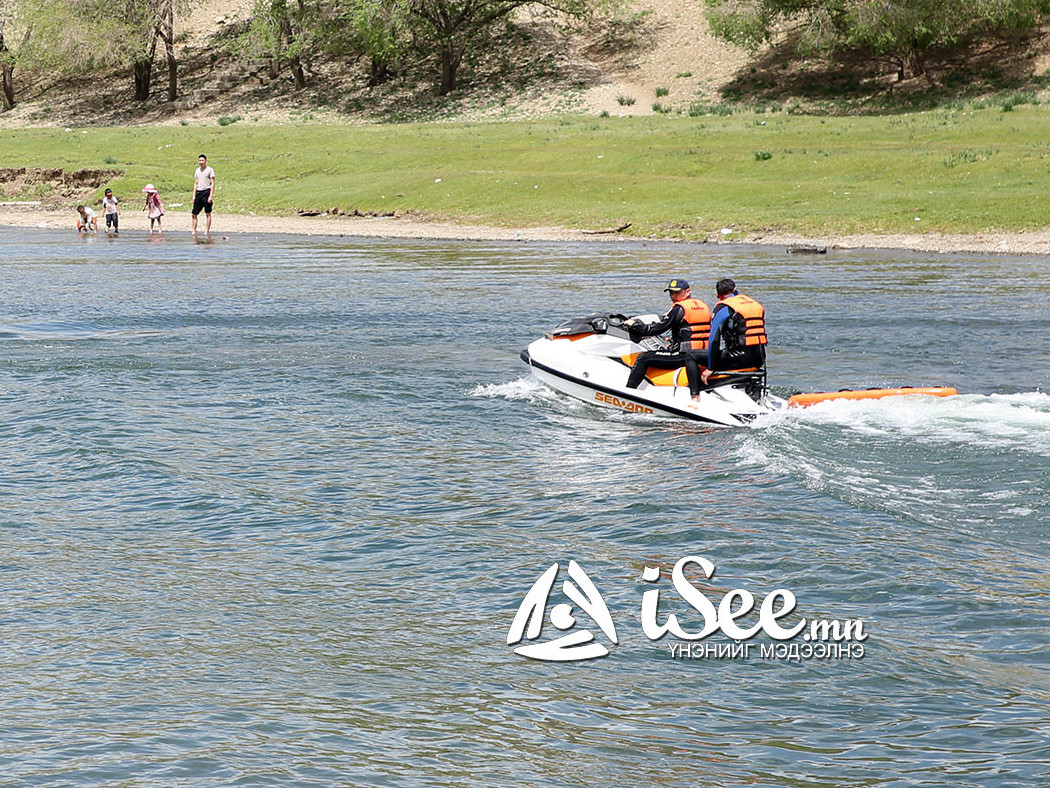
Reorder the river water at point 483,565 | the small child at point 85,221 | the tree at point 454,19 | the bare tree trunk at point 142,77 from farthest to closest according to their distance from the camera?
the bare tree trunk at point 142,77 → the tree at point 454,19 → the small child at point 85,221 → the river water at point 483,565

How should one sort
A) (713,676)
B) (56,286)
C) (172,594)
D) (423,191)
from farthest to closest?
(423,191)
(56,286)
(172,594)
(713,676)

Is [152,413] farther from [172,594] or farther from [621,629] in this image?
[621,629]

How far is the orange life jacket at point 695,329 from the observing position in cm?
1517

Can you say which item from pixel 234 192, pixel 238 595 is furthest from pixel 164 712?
pixel 234 192

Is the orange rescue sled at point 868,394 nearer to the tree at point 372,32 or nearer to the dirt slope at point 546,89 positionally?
the dirt slope at point 546,89

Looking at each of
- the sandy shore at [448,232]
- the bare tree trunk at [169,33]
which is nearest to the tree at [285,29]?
the bare tree trunk at [169,33]

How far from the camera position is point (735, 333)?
47.3 ft

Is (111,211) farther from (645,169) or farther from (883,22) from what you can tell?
(883,22)

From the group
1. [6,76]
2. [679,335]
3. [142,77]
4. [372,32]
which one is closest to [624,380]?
[679,335]

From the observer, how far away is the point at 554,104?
2744 inches

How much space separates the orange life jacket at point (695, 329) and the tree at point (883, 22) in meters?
47.3

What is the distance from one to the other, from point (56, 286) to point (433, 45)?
181 ft

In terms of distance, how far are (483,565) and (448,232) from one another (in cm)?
3014

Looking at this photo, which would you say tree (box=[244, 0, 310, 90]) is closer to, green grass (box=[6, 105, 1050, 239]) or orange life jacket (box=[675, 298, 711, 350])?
green grass (box=[6, 105, 1050, 239])
